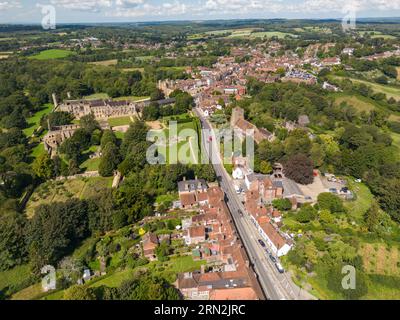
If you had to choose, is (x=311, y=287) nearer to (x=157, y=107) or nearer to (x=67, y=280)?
(x=67, y=280)

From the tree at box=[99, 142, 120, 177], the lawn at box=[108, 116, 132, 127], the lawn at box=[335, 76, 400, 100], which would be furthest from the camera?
the lawn at box=[335, 76, 400, 100]

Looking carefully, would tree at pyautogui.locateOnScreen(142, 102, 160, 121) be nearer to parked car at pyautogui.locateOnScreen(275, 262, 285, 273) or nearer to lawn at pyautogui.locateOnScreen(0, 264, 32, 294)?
lawn at pyautogui.locateOnScreen(0, 264, 32, 294)

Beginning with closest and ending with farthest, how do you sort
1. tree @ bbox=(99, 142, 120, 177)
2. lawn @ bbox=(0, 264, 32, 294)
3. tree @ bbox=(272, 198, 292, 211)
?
lawn @ bbox=(0, 264, 32, 294) → tree @ bbox=(272, 198, 292, 211) → tree @ bbox=(99, 142, 120, 177)

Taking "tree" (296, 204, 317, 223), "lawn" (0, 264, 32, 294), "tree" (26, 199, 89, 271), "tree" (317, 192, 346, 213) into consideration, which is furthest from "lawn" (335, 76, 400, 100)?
"lawn" (0, 264, 32, 294)

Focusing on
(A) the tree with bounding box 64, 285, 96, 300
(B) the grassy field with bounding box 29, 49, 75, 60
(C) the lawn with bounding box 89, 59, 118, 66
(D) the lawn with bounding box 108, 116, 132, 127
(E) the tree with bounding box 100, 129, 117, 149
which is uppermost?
(B) the grassy field with bounding box 29, 49, 75, 60

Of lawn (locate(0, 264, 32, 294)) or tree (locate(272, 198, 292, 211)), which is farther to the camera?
tree (locate(272, 198, 292, 211))

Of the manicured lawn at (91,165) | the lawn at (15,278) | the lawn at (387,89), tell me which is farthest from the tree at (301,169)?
the lawn at (387,89)

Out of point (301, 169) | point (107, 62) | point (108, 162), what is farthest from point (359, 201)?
point (107, 62)

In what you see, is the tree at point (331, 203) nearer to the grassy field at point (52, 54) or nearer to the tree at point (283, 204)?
the tree at point (283, 204)
